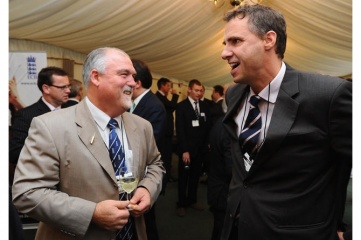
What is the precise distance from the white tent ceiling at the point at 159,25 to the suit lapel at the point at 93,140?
301cm

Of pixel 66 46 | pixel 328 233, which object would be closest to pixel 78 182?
pixel 328 233

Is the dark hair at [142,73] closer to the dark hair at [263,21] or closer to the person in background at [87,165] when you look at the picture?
the person in background at [87,165]

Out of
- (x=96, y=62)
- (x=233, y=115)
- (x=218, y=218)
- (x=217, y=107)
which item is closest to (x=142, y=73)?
(x=96, y=62)

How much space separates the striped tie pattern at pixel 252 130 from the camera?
1.34 meters

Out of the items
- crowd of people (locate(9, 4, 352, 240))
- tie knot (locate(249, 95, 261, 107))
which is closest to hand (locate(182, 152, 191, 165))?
crowd of people (locate(9, 4, 352, 240))

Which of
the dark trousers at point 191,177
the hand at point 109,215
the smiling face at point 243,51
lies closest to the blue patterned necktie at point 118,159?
the hand at point 109,215

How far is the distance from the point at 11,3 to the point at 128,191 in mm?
3301

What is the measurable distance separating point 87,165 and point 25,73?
3.97m

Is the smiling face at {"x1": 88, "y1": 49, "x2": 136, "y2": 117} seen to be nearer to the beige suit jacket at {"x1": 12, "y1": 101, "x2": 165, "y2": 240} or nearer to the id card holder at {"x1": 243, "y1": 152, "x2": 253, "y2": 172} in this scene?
the beige suit jacket at {"x1": 12, "y1": 101, "x2": 165, "y2": 240}

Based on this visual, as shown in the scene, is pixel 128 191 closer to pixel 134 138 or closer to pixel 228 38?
pixel 134 138

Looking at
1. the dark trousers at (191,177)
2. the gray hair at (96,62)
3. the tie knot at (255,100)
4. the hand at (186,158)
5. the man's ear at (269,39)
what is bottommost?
the dark trousers at (191,177)

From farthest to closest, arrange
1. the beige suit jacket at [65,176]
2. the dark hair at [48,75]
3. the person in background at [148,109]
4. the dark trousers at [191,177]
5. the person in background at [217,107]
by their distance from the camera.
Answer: the person in background at [217,107]
the dark trousers at [191,177]
the dark hair at [48,75]
the person in background at [148,109]
the beige suit jacket at [65,176]

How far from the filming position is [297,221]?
1.22 m

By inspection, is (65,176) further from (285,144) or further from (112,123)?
(285,144)
